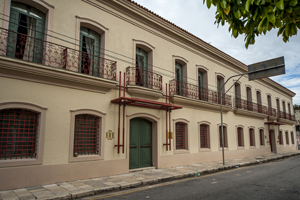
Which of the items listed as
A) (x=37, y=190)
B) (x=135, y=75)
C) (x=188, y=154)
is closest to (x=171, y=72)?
(x=135, y=75)

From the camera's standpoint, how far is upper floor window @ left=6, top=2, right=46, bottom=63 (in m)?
7.02

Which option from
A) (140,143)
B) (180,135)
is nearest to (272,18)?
(140,143)

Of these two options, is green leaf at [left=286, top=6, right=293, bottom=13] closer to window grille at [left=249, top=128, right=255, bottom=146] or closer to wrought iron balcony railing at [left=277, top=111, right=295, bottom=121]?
window grille at [left=249, top=128, right=255, bottom=146]

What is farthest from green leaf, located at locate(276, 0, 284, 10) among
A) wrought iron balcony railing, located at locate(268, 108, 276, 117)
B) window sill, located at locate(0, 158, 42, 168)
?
wrought iron balcony railing, located at locate(268, 108, 276, 117)

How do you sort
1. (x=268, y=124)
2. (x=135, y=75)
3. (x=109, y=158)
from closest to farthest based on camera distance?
(x=109, y=158) < (x=135, y=75) < (x=268, y=124)

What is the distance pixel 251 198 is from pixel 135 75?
6455 mm

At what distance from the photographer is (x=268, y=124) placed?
20.8 metres

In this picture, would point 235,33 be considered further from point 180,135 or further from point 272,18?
point 180,135

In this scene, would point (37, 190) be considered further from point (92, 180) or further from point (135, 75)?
point (135, 75)

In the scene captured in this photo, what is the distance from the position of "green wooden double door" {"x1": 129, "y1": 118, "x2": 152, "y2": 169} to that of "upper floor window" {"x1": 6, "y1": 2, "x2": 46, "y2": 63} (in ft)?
15.8

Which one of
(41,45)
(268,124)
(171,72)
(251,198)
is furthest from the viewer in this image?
(268,124)

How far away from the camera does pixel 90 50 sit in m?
8.98

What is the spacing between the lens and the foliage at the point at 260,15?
139 inches

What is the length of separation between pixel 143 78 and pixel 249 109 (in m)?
11.7
